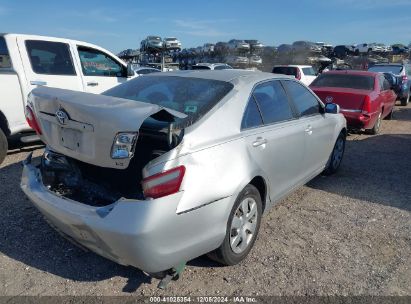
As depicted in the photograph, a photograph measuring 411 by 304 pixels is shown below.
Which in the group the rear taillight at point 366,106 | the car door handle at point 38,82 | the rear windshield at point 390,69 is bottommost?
the rear windshield at point 390,69

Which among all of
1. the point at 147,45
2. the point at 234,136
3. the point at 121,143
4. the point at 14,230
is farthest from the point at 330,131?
the point at 147,45

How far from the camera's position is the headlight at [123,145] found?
7.80 ft

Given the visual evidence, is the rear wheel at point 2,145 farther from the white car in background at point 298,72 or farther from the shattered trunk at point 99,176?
the white car in background at point 298,72

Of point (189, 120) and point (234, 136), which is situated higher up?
point (189, 120)

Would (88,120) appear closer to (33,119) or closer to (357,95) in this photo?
(33,119)

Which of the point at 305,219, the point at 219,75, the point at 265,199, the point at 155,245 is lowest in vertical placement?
the point at 305,219

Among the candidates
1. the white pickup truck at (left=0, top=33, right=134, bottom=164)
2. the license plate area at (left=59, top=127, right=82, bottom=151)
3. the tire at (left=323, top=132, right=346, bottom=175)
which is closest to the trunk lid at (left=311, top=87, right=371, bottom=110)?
the tire at (left=323, top=132, right=346, bottom=175)

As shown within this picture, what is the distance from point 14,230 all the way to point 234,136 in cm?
235

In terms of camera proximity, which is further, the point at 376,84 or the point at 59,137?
the point at 376,84

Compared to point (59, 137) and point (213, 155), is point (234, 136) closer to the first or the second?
point (213, 155)

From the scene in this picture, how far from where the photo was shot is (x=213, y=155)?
A: 2672 mm

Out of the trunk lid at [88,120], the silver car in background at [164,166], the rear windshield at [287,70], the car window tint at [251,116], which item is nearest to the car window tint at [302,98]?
the silver car in background at [164,166]

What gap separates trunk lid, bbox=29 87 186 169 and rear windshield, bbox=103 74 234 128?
24cm

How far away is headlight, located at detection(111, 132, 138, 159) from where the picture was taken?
2.38 m
